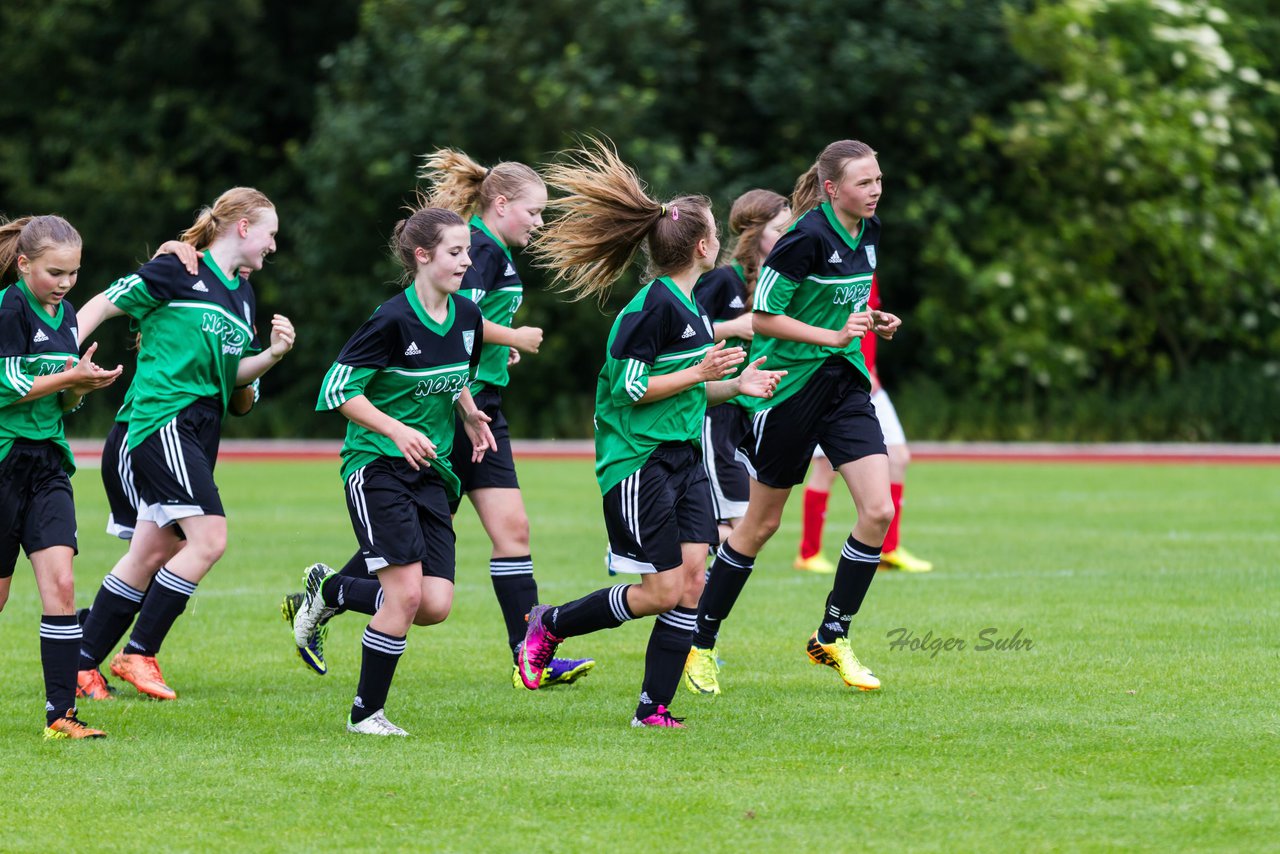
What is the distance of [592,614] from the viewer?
21.6 ft

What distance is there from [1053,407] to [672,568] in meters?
20.0

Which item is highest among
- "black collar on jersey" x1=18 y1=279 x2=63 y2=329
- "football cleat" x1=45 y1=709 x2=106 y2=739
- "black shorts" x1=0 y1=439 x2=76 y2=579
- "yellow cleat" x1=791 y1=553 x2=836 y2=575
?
"black collar on jersey" x1=18 y1=279 x2=63 y2=329

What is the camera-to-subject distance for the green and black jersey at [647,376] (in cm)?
630

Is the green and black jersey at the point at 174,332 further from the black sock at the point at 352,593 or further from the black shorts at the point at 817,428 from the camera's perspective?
the black shorts at the point at 817,428

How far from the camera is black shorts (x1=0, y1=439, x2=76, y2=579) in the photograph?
621cm

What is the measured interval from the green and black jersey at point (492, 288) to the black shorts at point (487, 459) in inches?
3.1

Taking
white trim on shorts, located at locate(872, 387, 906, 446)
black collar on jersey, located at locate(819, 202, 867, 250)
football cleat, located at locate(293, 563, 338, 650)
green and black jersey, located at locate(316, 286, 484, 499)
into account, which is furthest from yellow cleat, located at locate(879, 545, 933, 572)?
green and black jersey, located at locate(316, 286, 484, 499)

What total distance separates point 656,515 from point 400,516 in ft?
2.95

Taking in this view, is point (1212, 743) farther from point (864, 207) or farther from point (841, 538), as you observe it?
point (841, 538)

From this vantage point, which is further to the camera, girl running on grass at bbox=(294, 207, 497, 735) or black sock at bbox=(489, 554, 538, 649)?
black sock at bbox=(489, 554, 538, 649)

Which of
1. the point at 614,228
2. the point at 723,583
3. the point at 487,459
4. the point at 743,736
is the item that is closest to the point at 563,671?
the point at 723,583

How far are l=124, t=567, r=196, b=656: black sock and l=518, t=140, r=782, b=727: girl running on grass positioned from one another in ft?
5.31

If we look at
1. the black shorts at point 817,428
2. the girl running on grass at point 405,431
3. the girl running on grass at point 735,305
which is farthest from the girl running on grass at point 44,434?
the girl running on grass at point 735,305

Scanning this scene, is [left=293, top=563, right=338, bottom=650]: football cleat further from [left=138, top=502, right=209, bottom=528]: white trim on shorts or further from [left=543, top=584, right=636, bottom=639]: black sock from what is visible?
[left=543, top=584, right=636, bottom=639]: black sock
